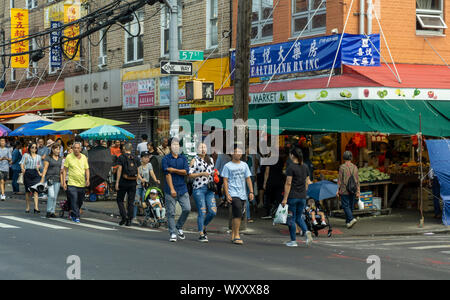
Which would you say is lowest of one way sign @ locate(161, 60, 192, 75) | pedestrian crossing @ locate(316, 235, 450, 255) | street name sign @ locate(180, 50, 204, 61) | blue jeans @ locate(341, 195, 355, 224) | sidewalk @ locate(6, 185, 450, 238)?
pedestrian crossing @ locate(316, 235, 450, 255)

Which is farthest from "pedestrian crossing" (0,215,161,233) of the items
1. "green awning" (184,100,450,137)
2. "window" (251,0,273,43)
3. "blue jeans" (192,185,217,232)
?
"window" (251,0,273,43)

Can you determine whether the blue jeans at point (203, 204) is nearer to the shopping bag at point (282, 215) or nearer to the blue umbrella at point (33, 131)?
the shopping bag at point (282, 215)

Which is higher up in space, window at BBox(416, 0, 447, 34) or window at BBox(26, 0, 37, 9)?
window at BBox(26, 0, 37, 9)

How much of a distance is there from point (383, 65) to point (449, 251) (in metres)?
6.93

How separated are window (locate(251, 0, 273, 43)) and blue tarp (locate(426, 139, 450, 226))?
656cm

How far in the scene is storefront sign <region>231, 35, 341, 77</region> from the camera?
17594 mm

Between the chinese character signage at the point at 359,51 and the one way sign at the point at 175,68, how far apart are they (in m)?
4.08

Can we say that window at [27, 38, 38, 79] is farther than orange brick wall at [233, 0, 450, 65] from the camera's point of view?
Yes

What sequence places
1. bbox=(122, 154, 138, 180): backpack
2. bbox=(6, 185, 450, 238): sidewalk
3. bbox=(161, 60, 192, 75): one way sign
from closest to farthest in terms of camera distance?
bbox=(6, 185, 450, 238): sidewalk
bbox=(122, 154, 138, 180): backpack
bbox=(161, 60, 192, 75): one way sign

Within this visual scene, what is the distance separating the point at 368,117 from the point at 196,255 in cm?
640

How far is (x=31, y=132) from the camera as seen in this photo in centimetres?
2378

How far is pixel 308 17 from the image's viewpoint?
18.8m

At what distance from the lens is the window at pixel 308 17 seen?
60.3ft

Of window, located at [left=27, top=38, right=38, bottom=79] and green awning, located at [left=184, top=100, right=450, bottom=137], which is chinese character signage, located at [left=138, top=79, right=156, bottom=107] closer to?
green awning, located at [left=184, top=100, right=450, bottom=137]
